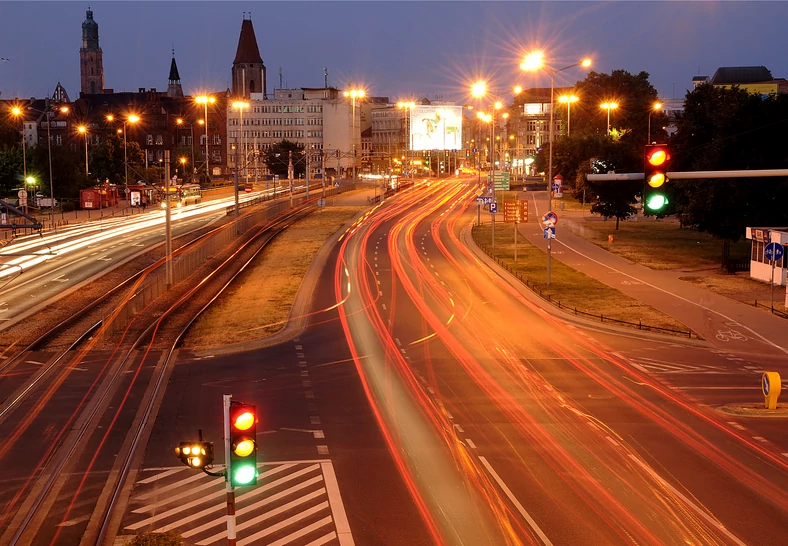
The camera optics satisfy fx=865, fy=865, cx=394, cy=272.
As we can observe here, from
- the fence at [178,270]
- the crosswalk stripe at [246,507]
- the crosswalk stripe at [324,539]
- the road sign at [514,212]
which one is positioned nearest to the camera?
the crosswalk stripe at [324,539]

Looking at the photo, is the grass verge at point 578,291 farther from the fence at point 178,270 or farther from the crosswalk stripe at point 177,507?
the crosswalk stripe at point 177,507

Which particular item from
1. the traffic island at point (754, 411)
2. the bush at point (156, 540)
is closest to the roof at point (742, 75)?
the traffic island at point (754, 411)

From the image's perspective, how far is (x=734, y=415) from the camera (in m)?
21.7

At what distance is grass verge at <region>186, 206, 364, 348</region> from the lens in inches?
1293

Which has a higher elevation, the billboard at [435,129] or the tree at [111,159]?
the billboard at [435,129]

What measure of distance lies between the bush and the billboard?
110673 millimetres

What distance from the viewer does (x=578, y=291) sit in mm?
42875

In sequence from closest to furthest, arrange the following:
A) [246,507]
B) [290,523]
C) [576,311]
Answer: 1. [290,523]
2. [246,507]
3. [576,311]

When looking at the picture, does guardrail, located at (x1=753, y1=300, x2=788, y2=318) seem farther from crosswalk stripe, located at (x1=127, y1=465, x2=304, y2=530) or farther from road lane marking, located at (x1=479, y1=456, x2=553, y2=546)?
crosswalk stripe, located at (x1=127, y1=465, x2=304, y2=530)

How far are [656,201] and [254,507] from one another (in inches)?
345

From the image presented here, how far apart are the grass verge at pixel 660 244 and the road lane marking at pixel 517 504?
1487 inches

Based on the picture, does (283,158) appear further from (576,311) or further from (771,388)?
(771,388)

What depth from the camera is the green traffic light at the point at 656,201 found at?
40.8 feet

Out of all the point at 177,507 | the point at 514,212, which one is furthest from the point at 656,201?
the point at 514,212
